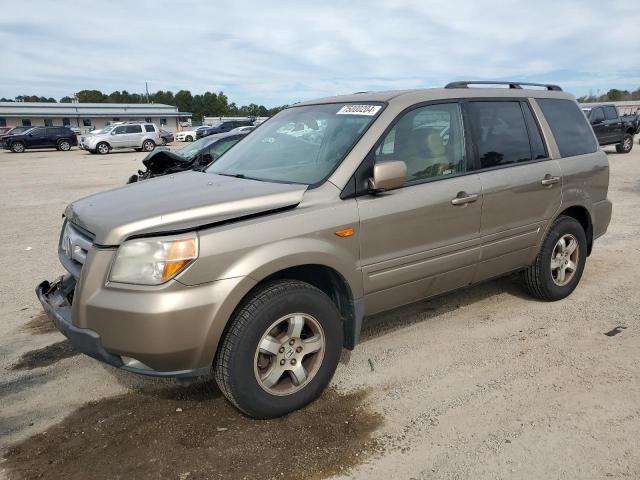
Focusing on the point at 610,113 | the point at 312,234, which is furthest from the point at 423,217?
the point at 610,113

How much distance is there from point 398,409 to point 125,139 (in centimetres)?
3235

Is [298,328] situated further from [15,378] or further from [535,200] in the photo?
[535,200]

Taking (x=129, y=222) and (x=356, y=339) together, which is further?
(x=356, y=339)

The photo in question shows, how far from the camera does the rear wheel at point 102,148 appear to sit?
31281 mm

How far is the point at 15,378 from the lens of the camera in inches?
147

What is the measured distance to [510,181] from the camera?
4.14 m


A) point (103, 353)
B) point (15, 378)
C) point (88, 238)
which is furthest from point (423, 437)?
point (15, 378)

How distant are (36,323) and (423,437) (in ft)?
11.6

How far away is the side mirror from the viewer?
3.20 meters

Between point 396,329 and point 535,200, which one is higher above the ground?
point 535,200

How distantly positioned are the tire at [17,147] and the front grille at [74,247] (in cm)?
3537

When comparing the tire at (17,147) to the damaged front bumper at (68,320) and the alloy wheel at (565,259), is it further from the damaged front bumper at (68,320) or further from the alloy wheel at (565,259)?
the alloy wheel at (565,259)

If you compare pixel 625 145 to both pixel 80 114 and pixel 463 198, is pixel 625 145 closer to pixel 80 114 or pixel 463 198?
pixel 463 198

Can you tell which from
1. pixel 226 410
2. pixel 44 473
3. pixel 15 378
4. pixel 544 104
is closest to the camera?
pixel 44 473
